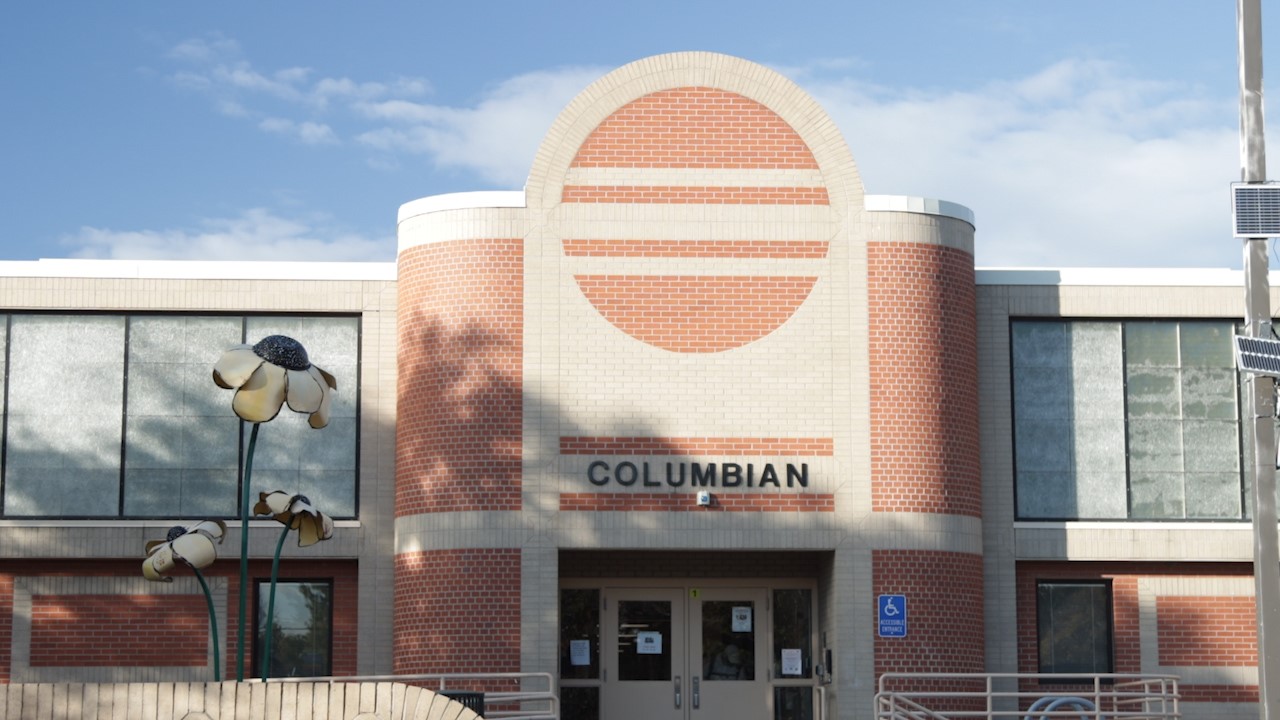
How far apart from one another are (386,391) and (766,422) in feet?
15.9

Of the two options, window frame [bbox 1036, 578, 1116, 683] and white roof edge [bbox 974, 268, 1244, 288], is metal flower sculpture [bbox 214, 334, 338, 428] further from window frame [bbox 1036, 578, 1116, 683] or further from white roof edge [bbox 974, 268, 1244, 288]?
window frame [bbox 1036, 578, 1116, 683]

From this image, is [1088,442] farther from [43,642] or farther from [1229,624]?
[43,642]

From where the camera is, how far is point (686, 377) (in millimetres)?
21484

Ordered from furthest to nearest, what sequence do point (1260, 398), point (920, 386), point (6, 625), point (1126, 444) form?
point (1126, 444) → point (6, 625) → point (920, 386) → point (1260, 398)

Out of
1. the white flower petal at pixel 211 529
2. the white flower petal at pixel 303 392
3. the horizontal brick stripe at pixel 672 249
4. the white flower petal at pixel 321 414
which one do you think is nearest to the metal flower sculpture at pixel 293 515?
the white flower petal at pixel 211 529

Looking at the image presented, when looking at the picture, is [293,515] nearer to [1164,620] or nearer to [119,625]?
[119,625]

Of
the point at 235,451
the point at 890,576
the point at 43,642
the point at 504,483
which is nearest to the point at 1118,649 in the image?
the point at 890,576

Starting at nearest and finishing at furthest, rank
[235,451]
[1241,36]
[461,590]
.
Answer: [1241,36]
[461,590]
[235,451]

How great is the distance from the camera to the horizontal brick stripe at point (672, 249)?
71.4 feet

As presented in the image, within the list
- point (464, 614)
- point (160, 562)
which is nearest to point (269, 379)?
point (160, 562)

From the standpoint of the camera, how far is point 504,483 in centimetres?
2119

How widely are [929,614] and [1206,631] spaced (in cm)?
400

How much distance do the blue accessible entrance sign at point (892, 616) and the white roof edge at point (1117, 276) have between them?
4.47 metres

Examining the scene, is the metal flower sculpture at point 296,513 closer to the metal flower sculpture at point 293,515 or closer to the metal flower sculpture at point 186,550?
the metal flower sculpture at point 293,515
